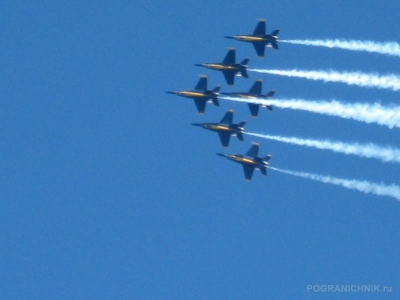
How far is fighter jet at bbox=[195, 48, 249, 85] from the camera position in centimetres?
8544

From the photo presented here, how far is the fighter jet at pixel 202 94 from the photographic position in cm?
8544

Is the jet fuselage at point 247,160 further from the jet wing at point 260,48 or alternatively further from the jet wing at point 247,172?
the jet wing at point 260,48

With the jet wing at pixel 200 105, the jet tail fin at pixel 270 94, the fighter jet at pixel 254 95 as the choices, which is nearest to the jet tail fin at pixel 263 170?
the fighter jet at pixel 254 95

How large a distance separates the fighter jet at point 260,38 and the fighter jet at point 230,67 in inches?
91.0

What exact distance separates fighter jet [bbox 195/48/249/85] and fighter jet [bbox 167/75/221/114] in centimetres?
130

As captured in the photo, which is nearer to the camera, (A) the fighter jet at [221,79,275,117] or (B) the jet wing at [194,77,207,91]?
(A) the fighter jet at [221,79,275,117]

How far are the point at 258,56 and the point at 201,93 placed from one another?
6641mm

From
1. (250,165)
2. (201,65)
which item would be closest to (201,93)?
(201,65)

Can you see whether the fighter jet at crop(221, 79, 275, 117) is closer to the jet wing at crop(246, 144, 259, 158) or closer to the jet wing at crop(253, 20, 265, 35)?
the jet wing at crop(246, 144, 259, 158)

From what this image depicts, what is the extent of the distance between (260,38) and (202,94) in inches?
303

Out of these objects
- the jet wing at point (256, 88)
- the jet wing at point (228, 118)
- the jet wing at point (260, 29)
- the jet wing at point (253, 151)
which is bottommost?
the jet wing at point (253, 151)

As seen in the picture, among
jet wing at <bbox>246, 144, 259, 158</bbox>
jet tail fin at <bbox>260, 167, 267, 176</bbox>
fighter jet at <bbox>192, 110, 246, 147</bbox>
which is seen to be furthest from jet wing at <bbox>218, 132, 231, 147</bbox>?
jet tail fin at <bbox>260, 167, 267, 176</bbox>

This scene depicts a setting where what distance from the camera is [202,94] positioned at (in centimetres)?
8581

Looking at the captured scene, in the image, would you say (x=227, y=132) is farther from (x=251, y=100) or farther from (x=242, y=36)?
(x=242, y=36)
